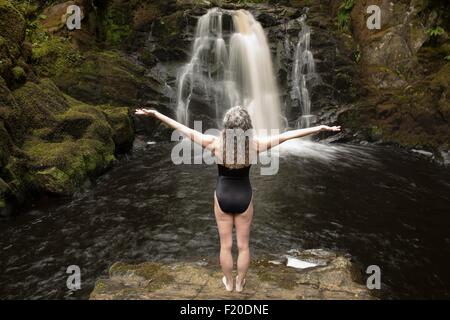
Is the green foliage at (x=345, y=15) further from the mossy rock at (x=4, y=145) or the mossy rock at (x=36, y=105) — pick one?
the mossy rock at (x=4, y=145)

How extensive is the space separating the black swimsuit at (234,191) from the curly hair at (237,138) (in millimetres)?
104

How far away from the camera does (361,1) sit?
2039 cm

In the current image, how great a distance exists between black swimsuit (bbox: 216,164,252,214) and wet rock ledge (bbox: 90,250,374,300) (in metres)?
1.21

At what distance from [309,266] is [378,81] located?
14.4 meters

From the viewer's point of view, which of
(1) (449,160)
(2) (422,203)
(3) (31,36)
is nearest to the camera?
(2) (422,203)

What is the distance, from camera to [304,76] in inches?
778

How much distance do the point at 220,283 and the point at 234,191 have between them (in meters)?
1.57

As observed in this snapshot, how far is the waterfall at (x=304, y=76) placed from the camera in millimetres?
19375

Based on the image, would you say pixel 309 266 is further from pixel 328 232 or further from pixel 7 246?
pixel 7 246

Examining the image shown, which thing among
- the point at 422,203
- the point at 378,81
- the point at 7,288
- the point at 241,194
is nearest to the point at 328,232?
the point at 422,203
